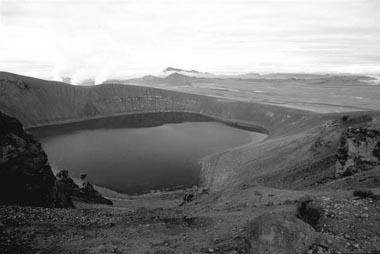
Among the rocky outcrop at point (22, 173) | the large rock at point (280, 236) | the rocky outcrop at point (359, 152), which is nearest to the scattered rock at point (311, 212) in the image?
the large rock at point (280, 236)

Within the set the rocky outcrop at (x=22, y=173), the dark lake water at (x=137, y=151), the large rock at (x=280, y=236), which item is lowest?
the dark lake water at (x=137, y=151)

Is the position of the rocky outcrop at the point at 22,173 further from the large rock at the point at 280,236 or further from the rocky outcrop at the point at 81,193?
the large rock at the point at 280,236

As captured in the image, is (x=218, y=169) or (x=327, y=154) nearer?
(x=327, y=154)

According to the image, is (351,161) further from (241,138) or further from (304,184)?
(241,138)

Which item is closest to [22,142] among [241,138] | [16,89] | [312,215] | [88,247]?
[88,247]

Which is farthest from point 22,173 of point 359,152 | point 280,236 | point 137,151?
point 137,151
